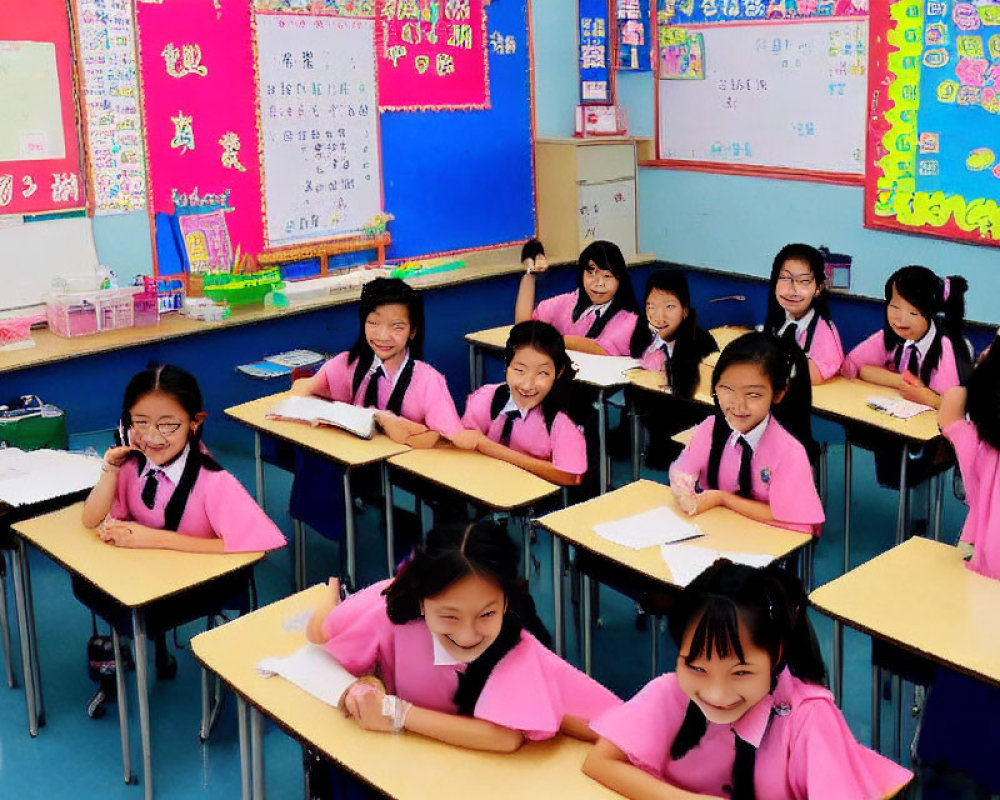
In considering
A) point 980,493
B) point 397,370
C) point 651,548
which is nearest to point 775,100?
point 397,370

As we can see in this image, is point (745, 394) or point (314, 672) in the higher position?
point (745, 394)

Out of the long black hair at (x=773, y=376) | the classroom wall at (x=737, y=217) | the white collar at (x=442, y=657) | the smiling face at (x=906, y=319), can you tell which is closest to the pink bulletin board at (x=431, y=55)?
the classroom wall at (x=737, y=217)

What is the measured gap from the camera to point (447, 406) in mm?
3934

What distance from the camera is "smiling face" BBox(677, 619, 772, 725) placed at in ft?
5.95

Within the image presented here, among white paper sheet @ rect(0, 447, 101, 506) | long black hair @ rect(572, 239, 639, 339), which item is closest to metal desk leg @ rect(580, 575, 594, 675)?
white paper sheet @ rect(0, 447, 101, 506)

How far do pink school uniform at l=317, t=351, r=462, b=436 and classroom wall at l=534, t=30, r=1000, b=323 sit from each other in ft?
8.81

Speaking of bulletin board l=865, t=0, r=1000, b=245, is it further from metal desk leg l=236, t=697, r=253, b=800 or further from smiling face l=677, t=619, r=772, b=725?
metal desk leg l=236, t=697, r=253, b=800

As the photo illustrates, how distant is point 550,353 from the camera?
12.1 ft

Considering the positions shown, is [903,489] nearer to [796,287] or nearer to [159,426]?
[796,287]

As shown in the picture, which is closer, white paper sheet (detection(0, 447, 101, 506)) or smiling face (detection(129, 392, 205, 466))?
smiling face (detection(129, 392, 205, 466))

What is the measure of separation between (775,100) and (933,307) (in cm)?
215

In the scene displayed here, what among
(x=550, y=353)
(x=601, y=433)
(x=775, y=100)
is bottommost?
(x=601, y=433)

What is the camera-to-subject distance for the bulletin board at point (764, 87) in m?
5.68

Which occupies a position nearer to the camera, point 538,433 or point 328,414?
point 538,433
